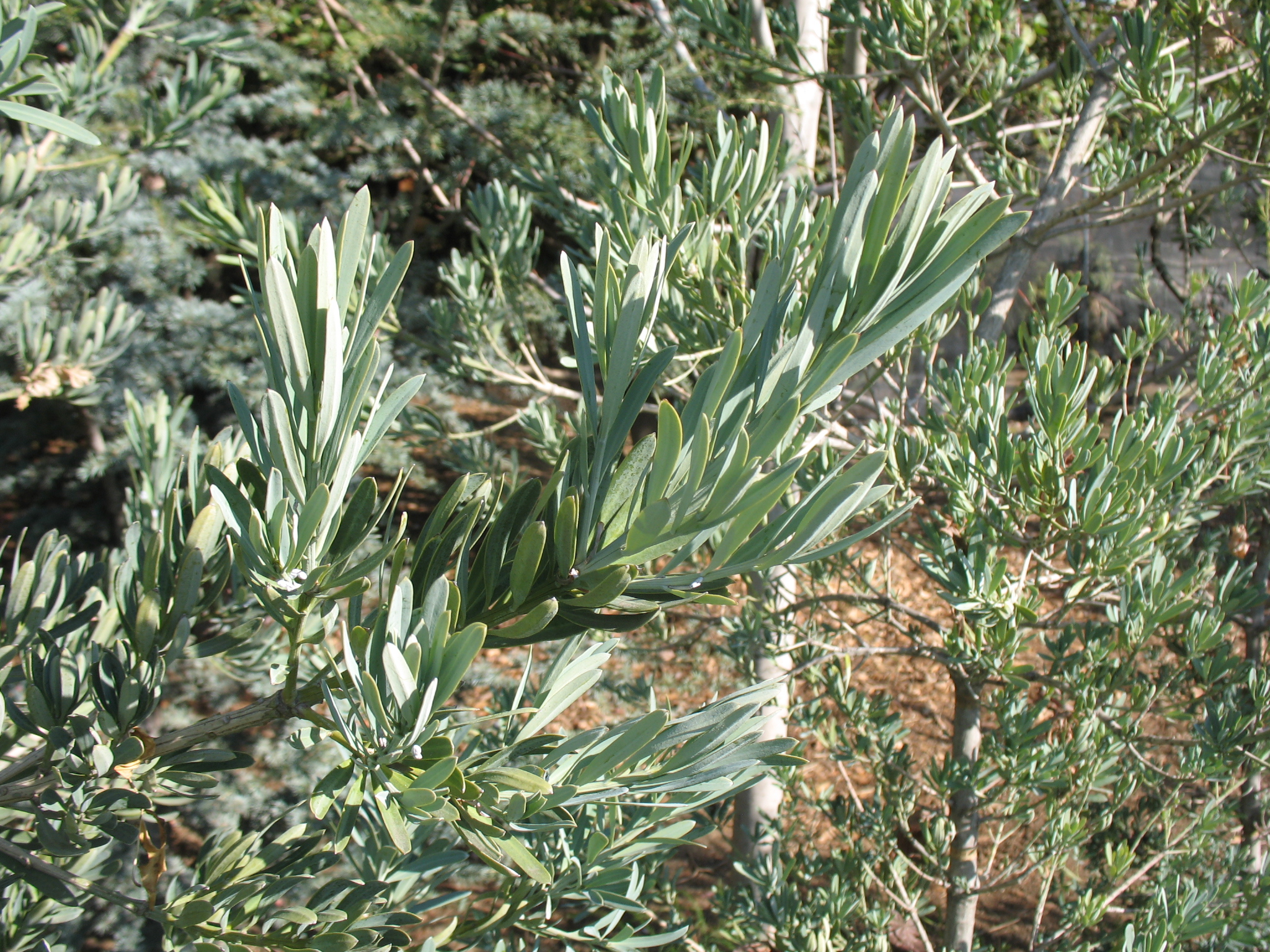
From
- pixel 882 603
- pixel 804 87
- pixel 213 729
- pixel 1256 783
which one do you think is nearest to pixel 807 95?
pixel 804 87

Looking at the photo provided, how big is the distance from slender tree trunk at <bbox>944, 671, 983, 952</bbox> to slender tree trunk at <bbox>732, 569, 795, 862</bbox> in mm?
421

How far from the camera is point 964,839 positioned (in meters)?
2.05

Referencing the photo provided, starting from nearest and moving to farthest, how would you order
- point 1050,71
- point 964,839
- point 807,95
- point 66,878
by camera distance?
point 66,878 → point 964,839 → point 1050,71 → point 807,95

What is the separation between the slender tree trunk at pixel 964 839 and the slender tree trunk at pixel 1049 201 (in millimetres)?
892

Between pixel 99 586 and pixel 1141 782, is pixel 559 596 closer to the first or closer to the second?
pixel 99 586

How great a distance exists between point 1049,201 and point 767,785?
1.74 meters

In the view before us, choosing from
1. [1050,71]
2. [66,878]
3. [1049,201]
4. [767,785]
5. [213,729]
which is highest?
[1050,71]

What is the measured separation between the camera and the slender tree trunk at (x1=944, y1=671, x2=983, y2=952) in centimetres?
203

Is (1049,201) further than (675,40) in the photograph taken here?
No

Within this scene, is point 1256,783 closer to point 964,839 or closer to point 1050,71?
point 964,839

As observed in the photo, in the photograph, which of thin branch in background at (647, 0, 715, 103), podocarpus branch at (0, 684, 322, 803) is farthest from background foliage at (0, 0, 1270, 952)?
thin branch in background at (647, 0, 715, 103)

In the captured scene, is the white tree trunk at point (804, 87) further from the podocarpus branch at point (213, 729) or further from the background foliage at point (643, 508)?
the podocarpus branch at point (213, 729)

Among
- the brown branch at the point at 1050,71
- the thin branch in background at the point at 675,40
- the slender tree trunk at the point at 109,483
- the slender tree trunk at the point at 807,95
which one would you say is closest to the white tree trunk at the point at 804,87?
the slender tree trunk at the point at 807,95

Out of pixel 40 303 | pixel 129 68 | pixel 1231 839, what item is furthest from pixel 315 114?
pixel 1231 839
